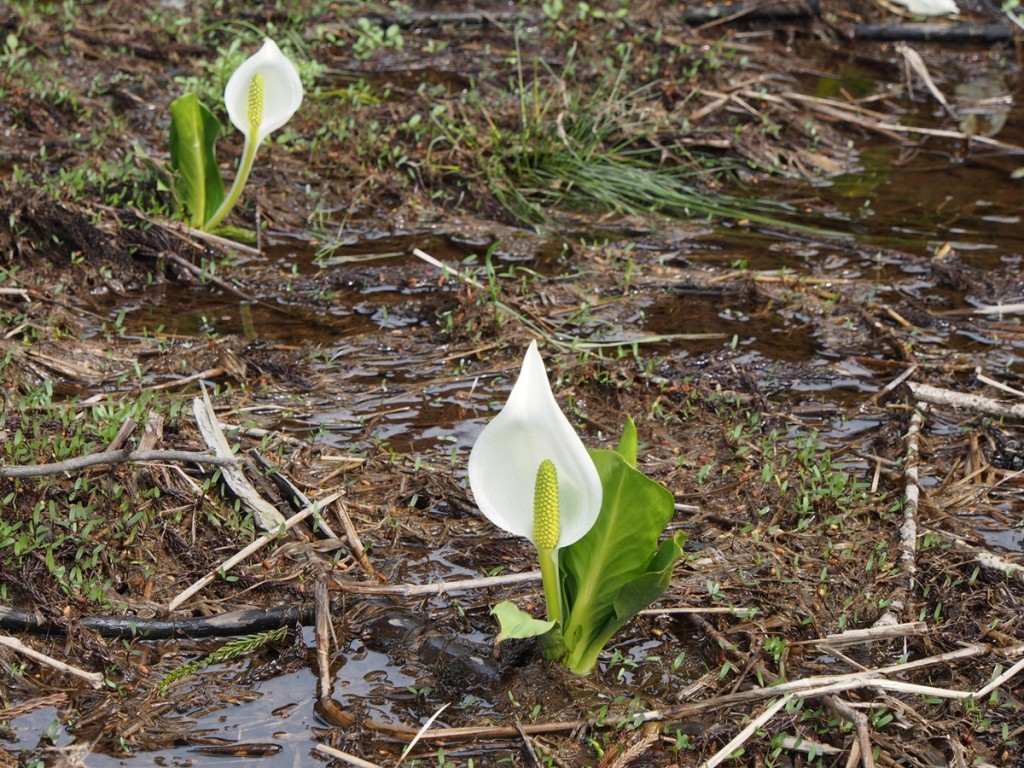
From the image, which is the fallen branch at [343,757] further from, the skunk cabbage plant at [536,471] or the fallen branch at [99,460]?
the fallen branch at [99,460]

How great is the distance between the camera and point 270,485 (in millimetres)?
3086

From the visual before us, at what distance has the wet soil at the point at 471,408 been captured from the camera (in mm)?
2494

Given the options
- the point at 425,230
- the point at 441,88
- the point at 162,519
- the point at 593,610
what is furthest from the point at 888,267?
the point at 162,519

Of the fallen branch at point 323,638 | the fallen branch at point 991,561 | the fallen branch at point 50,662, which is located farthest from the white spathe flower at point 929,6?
the fallen branch at point 50,662

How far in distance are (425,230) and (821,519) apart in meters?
2.47

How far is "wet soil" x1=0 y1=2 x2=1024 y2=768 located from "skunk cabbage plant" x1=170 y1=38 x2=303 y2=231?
0.62 ft

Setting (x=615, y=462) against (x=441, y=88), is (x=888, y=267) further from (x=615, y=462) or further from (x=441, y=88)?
(x=615, y=462)

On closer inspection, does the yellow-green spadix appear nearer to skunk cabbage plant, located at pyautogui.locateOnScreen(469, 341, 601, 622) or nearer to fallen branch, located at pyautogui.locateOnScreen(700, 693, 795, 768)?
skunk cabbage plant, located at pyautogui.locateOnScreen(469, 341, 601, 622)

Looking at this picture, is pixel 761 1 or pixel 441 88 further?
pixel 761 1

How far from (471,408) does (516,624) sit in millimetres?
1531

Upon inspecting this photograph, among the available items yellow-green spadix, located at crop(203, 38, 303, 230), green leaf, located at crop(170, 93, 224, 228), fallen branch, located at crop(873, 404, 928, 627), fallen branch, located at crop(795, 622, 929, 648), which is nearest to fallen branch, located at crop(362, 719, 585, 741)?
fallen branch, located at crop(795, 622, 929, 648)

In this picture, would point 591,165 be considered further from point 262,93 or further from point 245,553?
point 245,553

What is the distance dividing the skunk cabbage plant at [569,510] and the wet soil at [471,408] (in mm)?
238

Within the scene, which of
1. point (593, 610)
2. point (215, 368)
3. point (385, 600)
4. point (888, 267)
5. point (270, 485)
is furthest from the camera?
point (888, 267)
